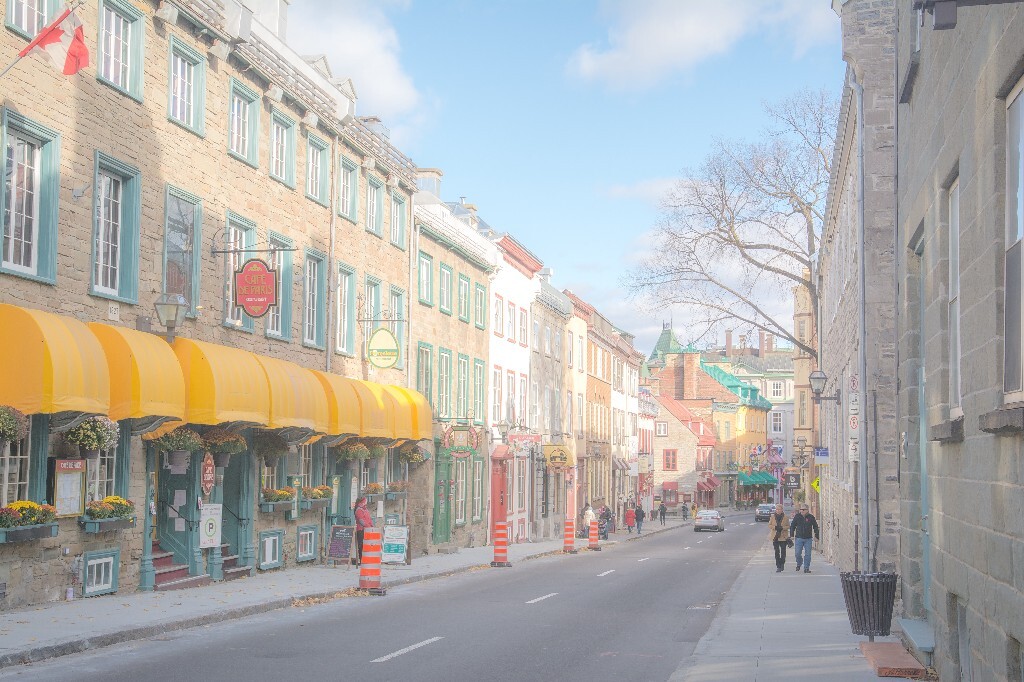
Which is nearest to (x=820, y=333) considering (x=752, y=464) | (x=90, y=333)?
(x=90, y=333)

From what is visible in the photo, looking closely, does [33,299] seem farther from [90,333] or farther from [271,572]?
[271,572]

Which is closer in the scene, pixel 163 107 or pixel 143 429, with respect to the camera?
pixel 143 429

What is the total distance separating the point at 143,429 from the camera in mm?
18859

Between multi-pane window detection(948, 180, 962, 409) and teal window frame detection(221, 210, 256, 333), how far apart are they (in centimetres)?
1505

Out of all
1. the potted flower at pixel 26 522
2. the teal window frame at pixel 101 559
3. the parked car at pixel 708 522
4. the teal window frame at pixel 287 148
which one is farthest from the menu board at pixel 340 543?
the parked car at pixel 708 522

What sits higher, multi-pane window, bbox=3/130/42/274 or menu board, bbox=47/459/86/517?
multi-pane window, bbox=3/130/42/274

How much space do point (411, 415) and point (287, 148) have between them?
831 centimetres

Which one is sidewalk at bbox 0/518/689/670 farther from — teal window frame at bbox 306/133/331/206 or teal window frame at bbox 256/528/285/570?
teal window frame at bbox 306/133/331/206

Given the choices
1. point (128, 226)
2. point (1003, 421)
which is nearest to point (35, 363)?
point (128, 226)

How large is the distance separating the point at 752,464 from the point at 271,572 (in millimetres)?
102331

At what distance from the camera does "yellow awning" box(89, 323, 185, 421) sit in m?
17.2

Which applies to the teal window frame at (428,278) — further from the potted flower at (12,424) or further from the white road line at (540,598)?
the potted flower at (12,424)

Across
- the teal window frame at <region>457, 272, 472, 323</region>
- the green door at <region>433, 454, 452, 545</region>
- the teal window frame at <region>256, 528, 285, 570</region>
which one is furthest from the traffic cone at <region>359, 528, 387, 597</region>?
the teal window frame at <region>457, 272, 472, 323</region>

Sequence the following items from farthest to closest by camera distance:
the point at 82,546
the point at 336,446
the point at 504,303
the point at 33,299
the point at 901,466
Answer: the point at 504,303 < the point at 336,446 < the point at 82,546 < the point at 33,299 < the point at 901,466
